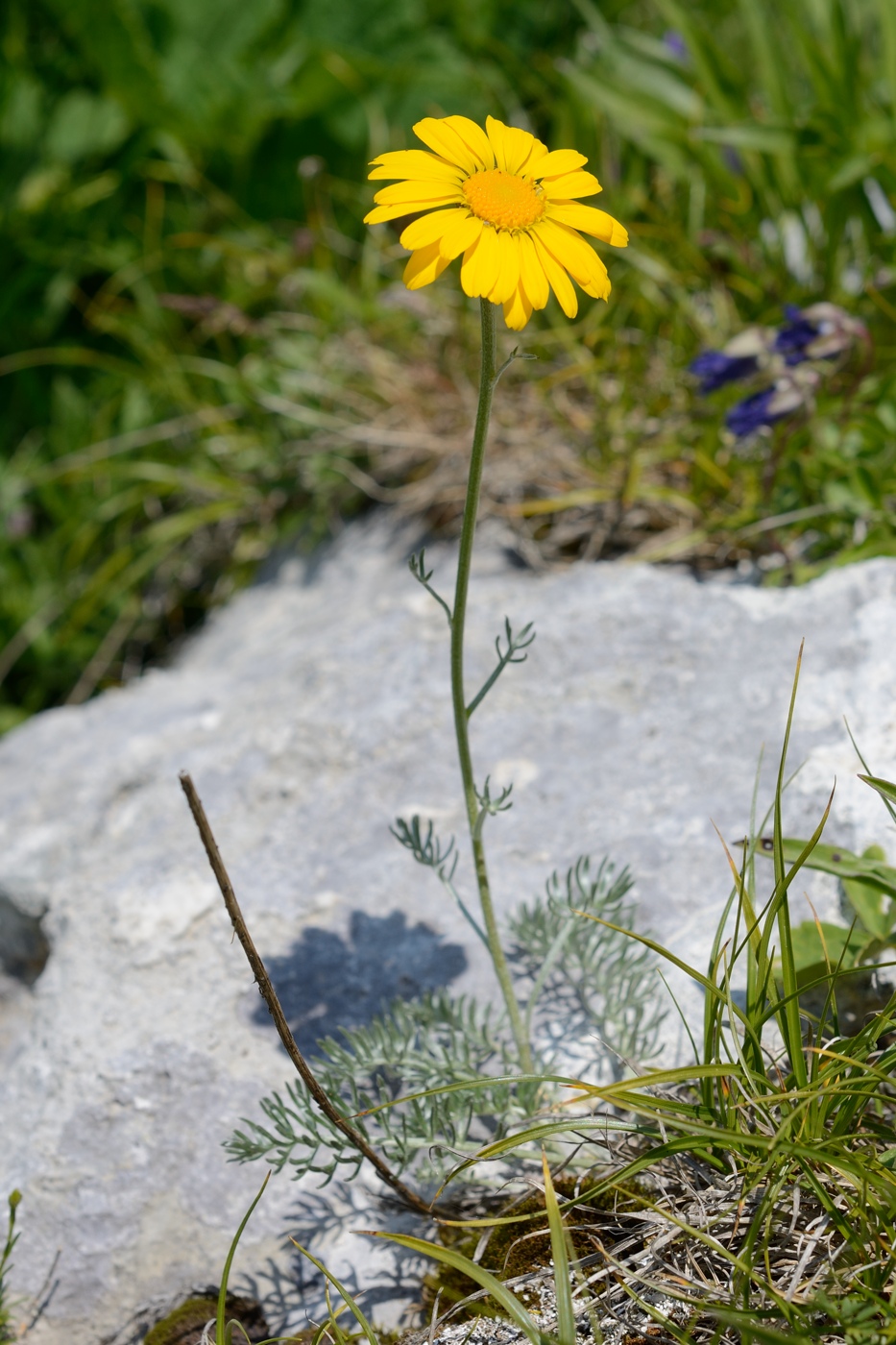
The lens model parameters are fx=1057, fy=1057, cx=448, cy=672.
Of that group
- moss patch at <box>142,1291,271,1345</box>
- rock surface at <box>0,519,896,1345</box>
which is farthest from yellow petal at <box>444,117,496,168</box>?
moss patch at <box>142,1291,271,1345</box>

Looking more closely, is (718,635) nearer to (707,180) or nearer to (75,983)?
(75,983)

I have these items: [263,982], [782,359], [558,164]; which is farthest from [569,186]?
[782,359]

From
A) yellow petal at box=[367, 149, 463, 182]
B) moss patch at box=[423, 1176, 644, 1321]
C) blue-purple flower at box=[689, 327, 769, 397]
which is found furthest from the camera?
blue-purple flower at box=[689, 327, 769, 397]

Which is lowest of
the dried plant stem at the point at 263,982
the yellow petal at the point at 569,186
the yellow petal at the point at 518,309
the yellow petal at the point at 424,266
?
the dried plant stem at the point at 263,982

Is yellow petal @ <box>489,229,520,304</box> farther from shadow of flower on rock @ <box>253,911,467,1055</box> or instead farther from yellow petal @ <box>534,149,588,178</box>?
shadow of flower on rock @ <box>253,911,467,1055</box>

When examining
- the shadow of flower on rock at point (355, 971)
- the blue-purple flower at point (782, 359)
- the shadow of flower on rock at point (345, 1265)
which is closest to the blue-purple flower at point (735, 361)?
the blue-purple flower at point (782, 359)

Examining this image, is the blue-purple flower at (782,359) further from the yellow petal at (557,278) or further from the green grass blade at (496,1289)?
the green grass blade at (496,1289)
